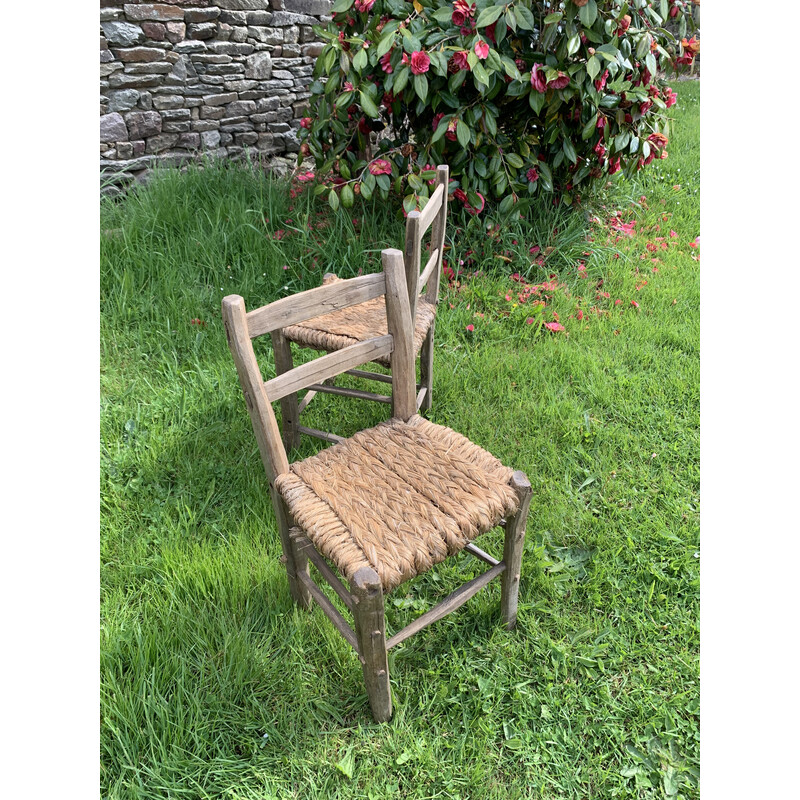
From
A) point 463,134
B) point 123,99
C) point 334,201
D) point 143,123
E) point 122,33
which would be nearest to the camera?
point 463,134

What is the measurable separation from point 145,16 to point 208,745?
393 centimetres

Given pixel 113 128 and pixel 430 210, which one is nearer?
pixel 430 210

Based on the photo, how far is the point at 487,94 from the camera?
299 cm

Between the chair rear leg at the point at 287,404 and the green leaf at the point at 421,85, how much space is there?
1376mm

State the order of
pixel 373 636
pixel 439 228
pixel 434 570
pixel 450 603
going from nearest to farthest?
pixel 373 636 < pixel 450 603 < pixel 434 570 < pixel 439 228

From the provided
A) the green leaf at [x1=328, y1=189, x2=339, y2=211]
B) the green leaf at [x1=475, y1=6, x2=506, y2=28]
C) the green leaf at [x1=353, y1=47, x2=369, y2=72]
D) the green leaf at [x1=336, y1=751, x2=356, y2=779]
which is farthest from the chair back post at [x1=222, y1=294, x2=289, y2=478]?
the green leaf at [x1=475, y1=6, x2=506, y2=28]

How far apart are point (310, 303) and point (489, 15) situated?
199 centimetres

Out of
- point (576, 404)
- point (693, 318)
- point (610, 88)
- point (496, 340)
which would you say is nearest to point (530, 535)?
point (576, 404)

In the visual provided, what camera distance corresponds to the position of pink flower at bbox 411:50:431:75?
9.00 ft

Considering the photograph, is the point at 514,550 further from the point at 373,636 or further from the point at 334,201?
the point at 334,201

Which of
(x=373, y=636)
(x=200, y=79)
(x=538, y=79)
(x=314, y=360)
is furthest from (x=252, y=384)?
(x=200, y=79)

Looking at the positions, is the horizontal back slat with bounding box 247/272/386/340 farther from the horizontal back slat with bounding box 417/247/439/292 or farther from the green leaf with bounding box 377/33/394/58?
the green leaf with bounding box 377/33/394/58

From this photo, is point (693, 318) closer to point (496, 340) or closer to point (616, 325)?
point (616, 325)

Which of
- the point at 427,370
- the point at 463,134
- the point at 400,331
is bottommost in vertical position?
the point at 427,370
